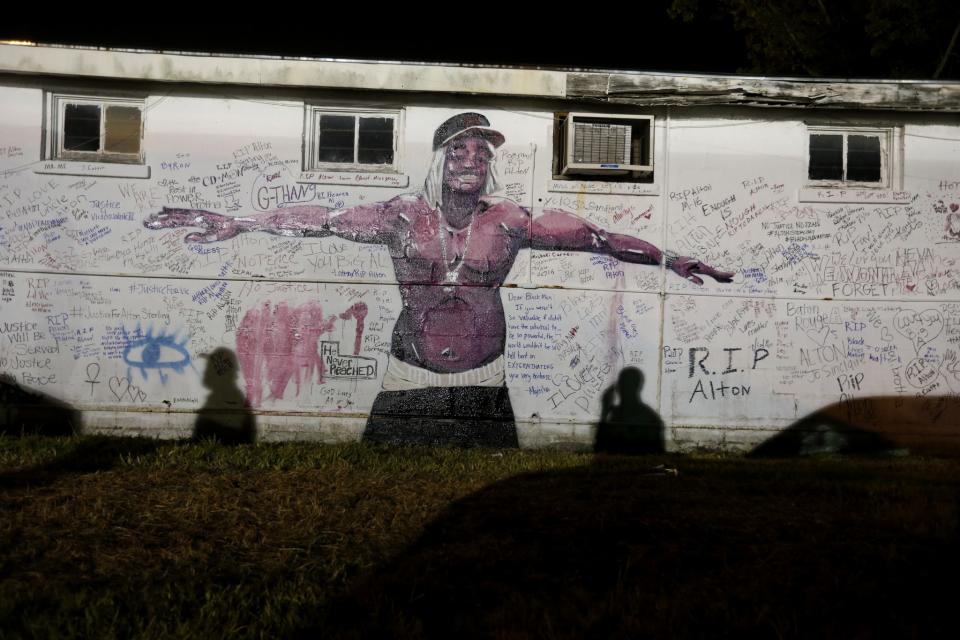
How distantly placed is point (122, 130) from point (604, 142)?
16.8 ft

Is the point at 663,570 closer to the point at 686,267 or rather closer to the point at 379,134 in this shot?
the point at 686,267

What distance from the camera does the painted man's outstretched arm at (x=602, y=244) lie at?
8008 millimetres

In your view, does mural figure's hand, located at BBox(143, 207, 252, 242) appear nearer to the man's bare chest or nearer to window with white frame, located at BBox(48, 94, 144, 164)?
window with white frame, located at BBox(48, 94, 144, 164)

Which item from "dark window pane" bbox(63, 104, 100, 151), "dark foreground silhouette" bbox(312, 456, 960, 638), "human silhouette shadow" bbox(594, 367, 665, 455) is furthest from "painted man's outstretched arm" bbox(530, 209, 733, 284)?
"dark window pane" bbox(63, 104, 100, 151)

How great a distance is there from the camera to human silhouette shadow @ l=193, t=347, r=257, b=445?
7895 mm

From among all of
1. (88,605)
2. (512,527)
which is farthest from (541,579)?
(88,605)

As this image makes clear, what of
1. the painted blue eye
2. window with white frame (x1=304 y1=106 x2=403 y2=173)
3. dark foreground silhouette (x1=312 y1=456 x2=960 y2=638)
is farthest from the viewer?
window with white frame (x1=304 y1=106 x2=403 y2=173)

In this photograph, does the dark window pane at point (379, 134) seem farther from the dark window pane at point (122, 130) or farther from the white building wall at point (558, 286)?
the dark window pane at point (122, 130)

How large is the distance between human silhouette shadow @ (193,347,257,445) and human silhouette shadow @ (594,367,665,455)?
369 centimetres

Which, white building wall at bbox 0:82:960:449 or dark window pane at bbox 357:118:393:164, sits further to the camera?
dark window pane at bbox 357:118:393:164

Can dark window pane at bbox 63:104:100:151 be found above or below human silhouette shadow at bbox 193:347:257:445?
above

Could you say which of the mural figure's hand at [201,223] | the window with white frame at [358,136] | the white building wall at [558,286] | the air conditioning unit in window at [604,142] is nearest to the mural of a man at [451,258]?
the mural figure's hand at [201,223]

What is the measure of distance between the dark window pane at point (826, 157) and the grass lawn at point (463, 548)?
3158 millimetres

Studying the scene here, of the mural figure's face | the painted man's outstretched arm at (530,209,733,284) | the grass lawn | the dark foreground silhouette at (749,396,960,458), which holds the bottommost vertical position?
the grass lawn
